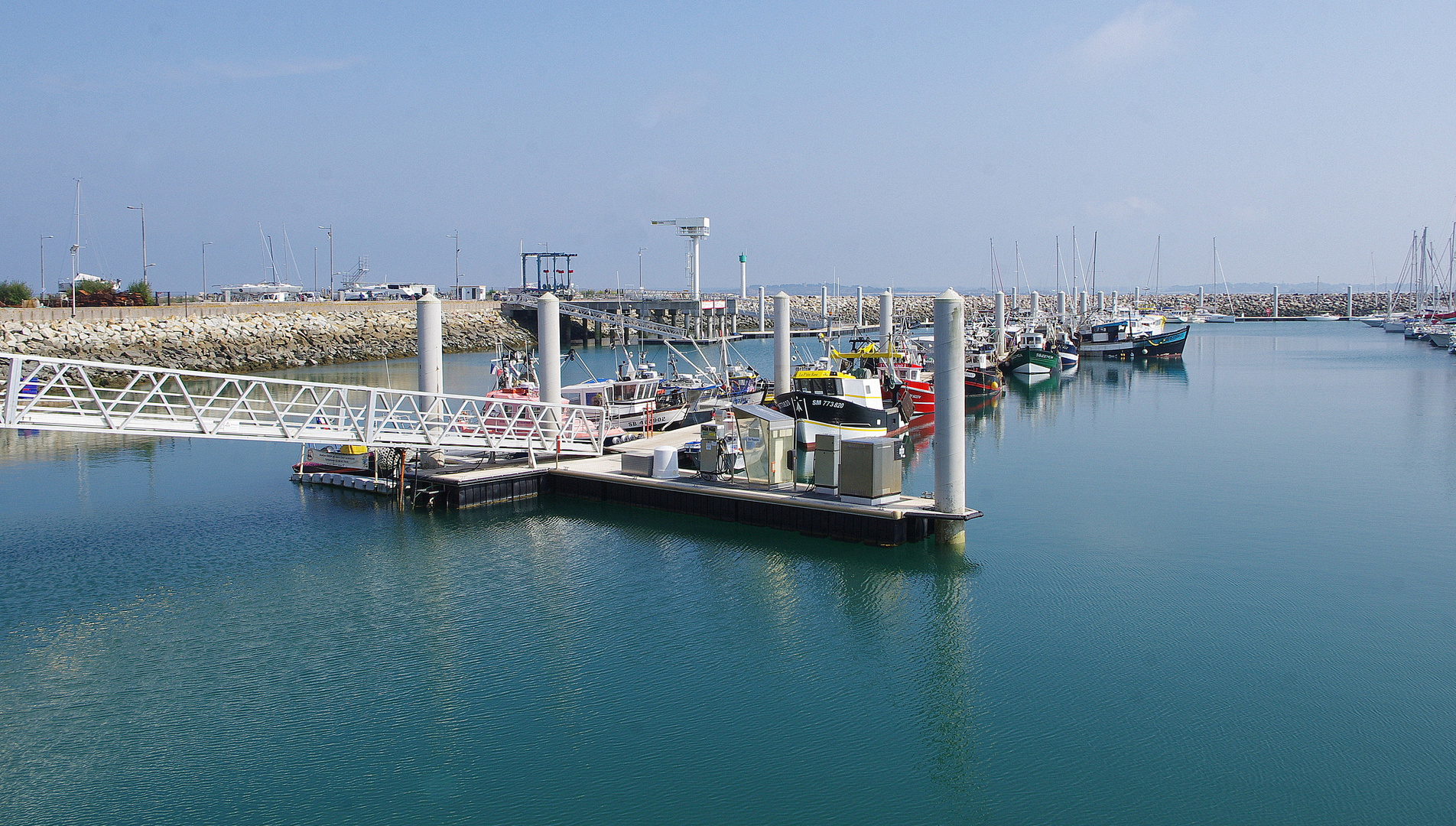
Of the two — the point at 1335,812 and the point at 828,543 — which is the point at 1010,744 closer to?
the point at 1335,812

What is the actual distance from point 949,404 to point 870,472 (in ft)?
8.62

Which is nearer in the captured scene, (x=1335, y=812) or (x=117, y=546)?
(x=1335, y=812)

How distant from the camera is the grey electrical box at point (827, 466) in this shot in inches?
999

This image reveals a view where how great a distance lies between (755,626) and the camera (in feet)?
65.1

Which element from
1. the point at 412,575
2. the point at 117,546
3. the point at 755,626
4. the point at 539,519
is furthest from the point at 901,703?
the point at 117,546

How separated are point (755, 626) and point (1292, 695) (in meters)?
9.33

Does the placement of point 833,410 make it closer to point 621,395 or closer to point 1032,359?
point 621,395

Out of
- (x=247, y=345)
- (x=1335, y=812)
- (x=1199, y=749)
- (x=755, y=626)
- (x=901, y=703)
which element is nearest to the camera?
(x=1335, y=812)

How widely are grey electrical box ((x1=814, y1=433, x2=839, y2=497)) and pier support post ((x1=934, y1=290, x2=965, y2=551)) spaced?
2815 mm

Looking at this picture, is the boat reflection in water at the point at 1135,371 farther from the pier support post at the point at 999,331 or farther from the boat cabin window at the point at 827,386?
the boat cabin window at the point at 827,386

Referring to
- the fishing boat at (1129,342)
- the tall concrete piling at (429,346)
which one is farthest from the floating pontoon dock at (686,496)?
the fishing boat at (1129,342)

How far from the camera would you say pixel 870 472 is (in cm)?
2433

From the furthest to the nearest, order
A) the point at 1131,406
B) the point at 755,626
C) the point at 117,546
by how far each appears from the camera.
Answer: the point at 1131,406 → the point at 117,546 → the point at 755,626

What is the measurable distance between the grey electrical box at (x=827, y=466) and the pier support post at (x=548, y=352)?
32.7ft
